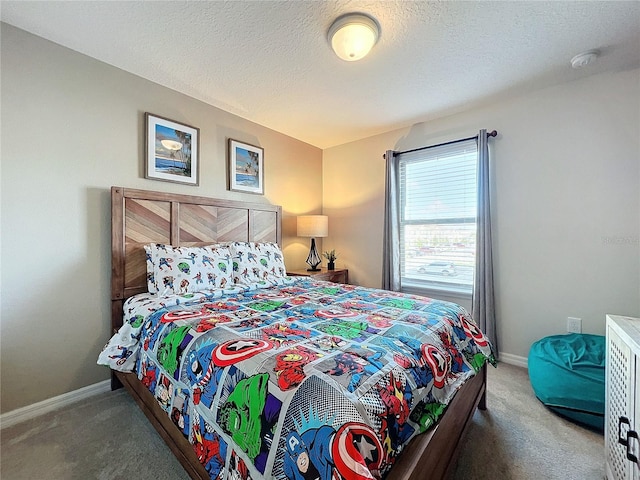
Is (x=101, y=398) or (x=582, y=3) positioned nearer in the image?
(x=582, y=3)

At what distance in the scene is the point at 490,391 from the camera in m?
2.10

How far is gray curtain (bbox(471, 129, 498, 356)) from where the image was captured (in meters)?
2.60

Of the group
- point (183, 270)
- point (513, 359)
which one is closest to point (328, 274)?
point (183, 270)

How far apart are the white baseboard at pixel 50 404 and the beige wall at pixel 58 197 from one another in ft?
0.12

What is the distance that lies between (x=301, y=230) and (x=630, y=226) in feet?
9.81

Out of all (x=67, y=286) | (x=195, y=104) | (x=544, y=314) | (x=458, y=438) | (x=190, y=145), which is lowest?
(x=458, y=438)

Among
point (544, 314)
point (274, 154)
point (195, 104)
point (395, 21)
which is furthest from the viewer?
point (274, 154)

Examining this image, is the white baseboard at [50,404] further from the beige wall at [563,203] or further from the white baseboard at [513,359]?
the white baseboard at [513,359]

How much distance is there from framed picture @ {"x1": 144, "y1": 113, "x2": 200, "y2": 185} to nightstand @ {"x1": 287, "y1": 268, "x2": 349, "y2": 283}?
4.91ft

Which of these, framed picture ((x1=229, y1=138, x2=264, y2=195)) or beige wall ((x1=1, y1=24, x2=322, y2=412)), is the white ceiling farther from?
framed picture ((x1=229, y1=138, x2=264, y2=195))

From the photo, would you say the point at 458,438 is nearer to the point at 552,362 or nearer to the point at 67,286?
the point at 552,362

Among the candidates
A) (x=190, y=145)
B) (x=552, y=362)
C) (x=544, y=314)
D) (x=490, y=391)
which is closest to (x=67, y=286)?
(x=190, y=145)

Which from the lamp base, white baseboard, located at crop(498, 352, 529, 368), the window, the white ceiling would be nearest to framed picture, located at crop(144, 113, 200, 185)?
the white ceiling

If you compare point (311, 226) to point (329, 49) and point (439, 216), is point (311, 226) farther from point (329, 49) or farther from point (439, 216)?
point (329, 49)
